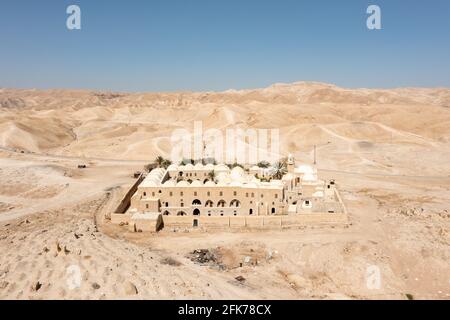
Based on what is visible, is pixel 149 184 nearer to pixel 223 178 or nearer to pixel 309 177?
pixel 223 178

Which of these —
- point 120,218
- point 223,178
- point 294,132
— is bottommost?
point 120,218

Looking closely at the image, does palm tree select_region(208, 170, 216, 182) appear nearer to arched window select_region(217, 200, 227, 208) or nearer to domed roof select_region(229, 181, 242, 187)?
domed roof select_region(229, 181, 242, 187)

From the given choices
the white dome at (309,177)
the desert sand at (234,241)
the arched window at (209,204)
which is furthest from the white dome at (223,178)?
the white dome at (309,177)

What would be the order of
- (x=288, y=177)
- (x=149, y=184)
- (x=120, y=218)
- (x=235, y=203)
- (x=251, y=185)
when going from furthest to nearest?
1. (x=288, y=177)
2. (x=149, y=184)
3. (x=235, y=203)
4. (x=251, y=185)
5. (x=120, y=218)

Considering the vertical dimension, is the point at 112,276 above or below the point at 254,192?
below

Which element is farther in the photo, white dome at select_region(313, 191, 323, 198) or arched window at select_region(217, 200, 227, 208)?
white dome at select_region(313, 191, 323, 198)

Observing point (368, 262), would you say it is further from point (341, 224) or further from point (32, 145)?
point (32, 145)

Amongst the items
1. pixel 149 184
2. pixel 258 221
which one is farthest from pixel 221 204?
pixel 149 184

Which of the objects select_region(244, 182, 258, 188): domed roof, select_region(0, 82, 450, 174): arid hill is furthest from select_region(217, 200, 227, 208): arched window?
select_region(0, 82, 450, 174): arid hill

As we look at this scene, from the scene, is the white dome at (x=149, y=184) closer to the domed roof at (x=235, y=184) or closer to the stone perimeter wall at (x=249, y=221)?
the stone perimeter wall at (x=249, y=221)

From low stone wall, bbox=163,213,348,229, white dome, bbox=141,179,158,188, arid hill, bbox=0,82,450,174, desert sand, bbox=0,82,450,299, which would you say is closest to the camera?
desert sand, bbox=0,82,450,299
